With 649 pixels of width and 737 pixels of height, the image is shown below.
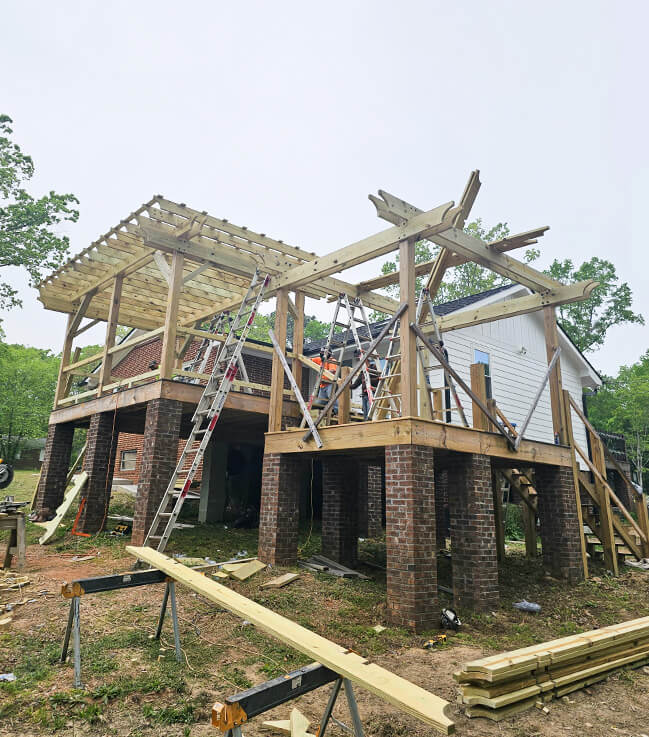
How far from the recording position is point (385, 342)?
1502cm

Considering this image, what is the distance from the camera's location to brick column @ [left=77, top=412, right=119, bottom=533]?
11383 millimetres

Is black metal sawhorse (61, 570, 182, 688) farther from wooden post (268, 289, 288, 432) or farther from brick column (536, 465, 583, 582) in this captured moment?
brick column (536, 465, 583, 582)

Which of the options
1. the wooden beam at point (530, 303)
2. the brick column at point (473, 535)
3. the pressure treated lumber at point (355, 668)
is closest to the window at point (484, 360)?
the wooden beam at point (530, 303)

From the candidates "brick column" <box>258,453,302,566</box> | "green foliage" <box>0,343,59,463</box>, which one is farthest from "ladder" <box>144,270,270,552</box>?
"green foliage" <box>0,343,59,463</box>

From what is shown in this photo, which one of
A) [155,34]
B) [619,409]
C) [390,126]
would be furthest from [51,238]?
[619,409]

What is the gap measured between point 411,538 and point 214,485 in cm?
910

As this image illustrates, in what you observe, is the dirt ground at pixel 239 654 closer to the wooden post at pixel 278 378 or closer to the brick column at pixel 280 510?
the brick column at pixel 280 510

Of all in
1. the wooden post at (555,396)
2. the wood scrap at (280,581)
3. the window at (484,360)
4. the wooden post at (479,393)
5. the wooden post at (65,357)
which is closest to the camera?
the wood scrap at (280,581)

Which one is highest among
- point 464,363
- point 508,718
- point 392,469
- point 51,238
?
point 51,238

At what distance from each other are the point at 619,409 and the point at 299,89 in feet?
76.4

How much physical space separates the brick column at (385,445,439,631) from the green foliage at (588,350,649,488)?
23544mm

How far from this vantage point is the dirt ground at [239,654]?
377 cm

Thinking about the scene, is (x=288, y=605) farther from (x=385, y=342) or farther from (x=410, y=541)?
(x=385, y=342)

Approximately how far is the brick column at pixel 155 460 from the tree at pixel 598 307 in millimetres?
30137
